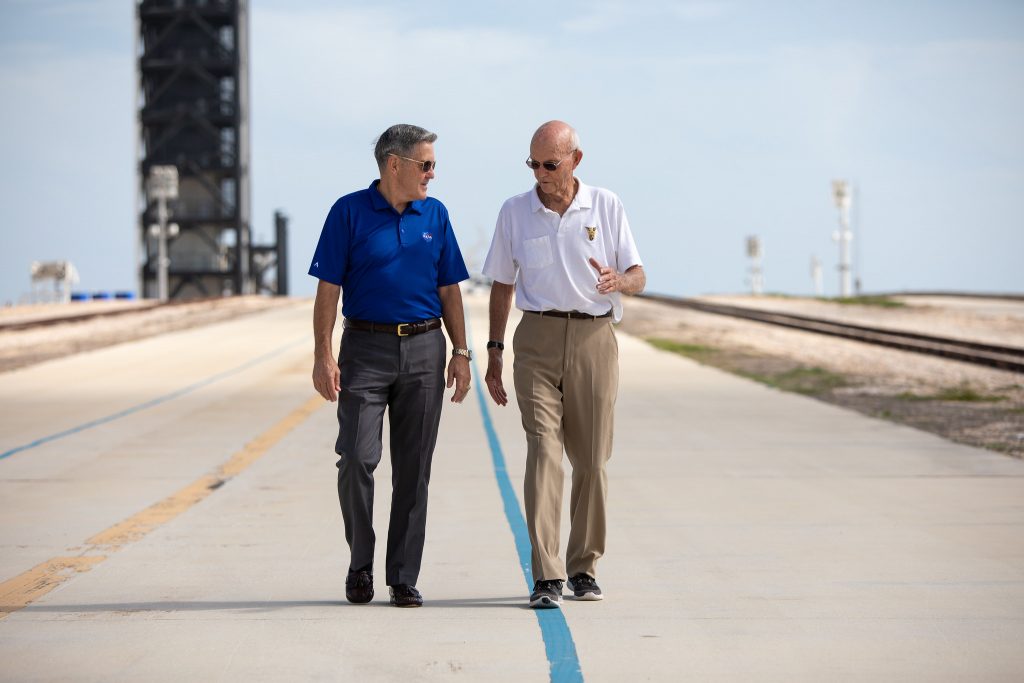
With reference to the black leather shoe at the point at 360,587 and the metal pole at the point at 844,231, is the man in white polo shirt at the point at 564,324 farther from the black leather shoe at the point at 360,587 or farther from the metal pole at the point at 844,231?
the metal pole at the point at 844,231

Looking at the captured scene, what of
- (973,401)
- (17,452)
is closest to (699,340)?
(973,401)

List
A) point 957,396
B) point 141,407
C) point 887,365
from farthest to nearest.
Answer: point 887,365 → point 957,396 → point 141,407

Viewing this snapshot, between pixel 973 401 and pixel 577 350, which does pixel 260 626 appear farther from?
pixel 973 401

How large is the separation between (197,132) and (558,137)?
91.1 metres

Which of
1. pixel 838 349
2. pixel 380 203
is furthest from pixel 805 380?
pixel 380 203

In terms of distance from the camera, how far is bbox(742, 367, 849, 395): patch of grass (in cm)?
2228

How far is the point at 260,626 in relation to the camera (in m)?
6.38

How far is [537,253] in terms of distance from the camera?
22.5 feet

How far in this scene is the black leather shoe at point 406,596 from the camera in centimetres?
673

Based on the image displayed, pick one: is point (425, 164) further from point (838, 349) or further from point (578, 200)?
point (838, 349)

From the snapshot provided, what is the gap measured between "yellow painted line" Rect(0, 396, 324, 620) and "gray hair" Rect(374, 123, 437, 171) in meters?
2.69

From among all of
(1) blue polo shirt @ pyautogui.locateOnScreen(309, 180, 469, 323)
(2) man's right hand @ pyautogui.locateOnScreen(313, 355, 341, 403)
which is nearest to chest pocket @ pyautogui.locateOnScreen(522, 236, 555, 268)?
(1) blue polo shirt @ pyautogui.locateOnScreen(309, 180, 469, 323)

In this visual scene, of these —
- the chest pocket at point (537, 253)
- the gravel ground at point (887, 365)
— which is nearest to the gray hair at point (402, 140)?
the chest pocket at point (537, 253)

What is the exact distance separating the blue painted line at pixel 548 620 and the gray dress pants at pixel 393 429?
2.37 feet
